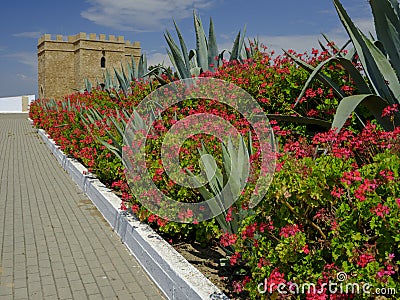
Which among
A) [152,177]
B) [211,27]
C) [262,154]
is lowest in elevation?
[152,177]

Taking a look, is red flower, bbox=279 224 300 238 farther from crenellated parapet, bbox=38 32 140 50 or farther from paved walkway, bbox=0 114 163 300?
crenellated parapet, bbox=38 32 140 50

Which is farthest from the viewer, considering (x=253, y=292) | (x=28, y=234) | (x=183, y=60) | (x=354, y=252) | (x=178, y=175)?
(x=183, y=60)

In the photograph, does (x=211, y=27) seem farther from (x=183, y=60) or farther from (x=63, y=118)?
(x=63, y=118)

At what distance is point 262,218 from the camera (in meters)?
2.70

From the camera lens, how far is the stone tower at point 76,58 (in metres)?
39.8

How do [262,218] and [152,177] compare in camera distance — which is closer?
[262,218]

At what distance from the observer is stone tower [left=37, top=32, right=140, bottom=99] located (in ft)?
131

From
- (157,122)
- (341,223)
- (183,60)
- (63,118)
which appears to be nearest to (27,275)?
(157,122)

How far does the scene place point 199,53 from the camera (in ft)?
28.9

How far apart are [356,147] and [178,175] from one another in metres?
1.72

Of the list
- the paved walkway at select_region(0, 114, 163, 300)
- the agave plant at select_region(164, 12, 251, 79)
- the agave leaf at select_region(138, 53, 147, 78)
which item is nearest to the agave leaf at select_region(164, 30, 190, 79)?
the agave plant at select_region(164, 12, 251, 79)

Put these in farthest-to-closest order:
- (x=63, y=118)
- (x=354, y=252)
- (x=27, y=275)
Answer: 1. (x=63, y=118)
2. (x=27, y=275)
3. (x=354, y=252)

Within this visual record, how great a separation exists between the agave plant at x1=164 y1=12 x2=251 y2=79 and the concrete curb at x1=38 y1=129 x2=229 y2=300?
121 inches

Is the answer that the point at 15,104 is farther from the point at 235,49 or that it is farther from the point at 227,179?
the point at 227,179
